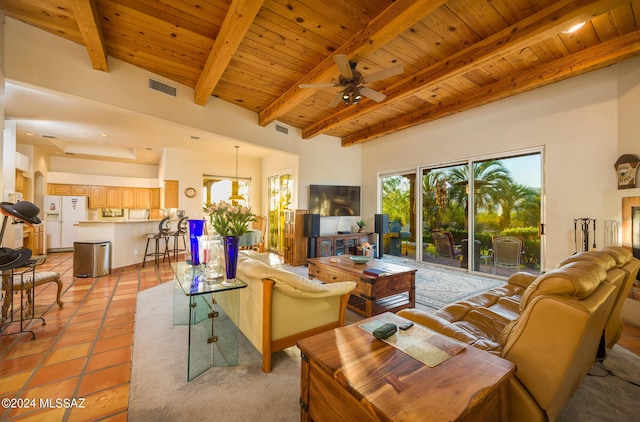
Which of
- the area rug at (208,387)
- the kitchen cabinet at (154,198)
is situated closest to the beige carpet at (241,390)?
the area rug at (208,387)

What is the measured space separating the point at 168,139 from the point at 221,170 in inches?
69.2

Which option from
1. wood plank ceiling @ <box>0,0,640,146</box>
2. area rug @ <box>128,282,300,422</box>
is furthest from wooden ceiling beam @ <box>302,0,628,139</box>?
area rug @ <box>128,282,300,422</box>

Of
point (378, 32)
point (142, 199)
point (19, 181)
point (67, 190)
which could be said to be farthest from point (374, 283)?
point (67, 190)

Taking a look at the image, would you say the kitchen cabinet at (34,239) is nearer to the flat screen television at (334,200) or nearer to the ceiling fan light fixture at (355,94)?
the flat screen television at (334,200)

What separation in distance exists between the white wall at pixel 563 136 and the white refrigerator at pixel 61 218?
9.47 meters

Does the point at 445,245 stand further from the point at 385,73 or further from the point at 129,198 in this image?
the point at 129,198

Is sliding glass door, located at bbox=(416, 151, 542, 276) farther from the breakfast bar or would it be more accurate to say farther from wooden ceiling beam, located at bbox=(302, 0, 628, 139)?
the breakfast bar

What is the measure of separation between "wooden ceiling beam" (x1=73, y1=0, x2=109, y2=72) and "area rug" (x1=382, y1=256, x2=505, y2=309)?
4.65 meters

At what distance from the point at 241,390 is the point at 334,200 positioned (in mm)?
5006

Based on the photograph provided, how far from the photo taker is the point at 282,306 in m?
1.92

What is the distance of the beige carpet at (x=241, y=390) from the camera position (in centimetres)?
152

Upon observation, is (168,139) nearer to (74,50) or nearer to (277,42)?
(74,50)

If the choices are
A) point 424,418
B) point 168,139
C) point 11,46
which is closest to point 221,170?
point 168,139

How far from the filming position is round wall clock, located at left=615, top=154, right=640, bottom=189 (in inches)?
118
